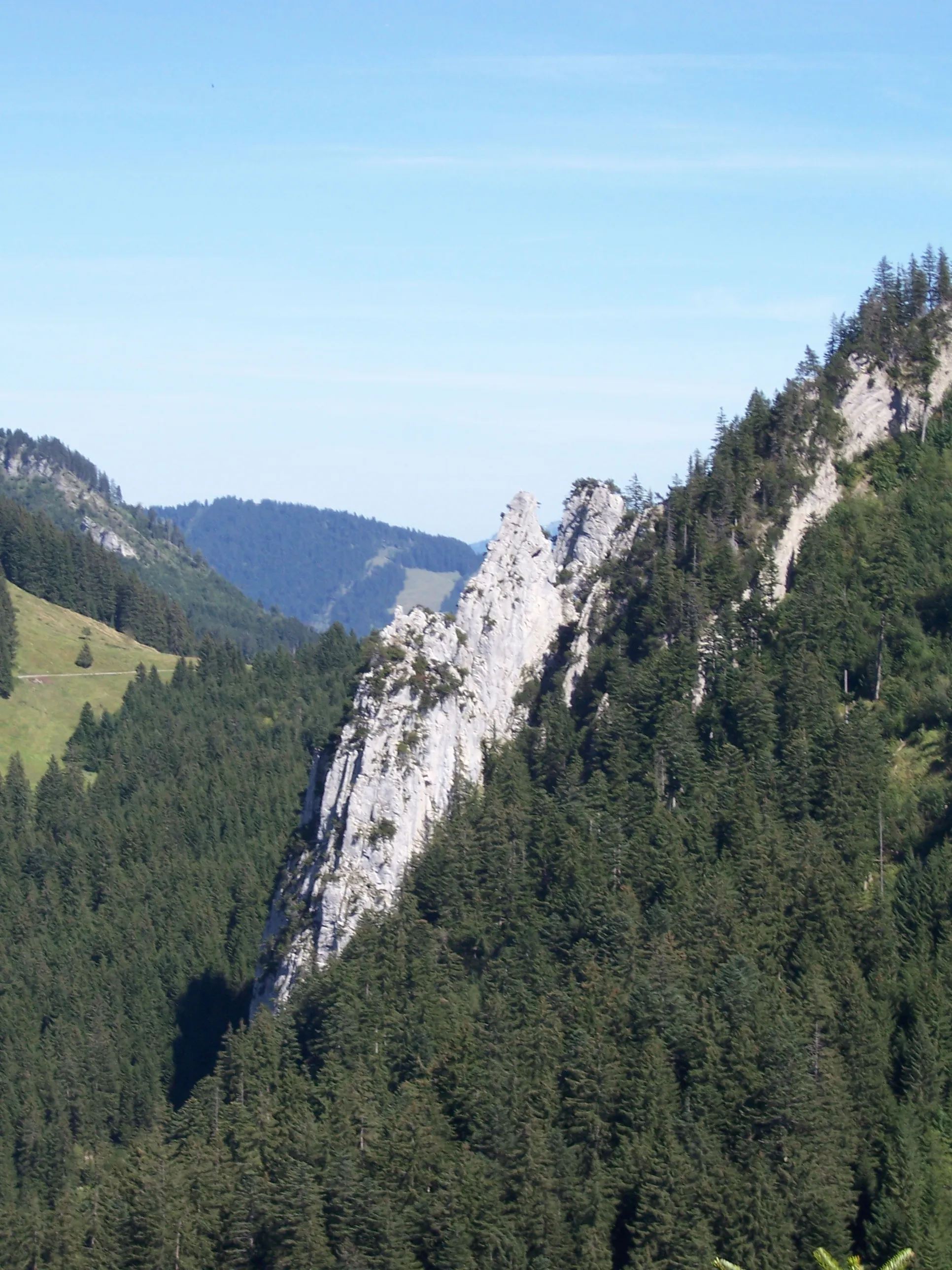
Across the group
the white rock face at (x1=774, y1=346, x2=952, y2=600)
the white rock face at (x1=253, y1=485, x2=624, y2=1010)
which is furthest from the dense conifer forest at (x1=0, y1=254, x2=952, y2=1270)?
the white rock face at (x1=253, y1=485, x2=624, y2=1010)

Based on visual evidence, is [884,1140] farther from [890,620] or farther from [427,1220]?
[890,620]

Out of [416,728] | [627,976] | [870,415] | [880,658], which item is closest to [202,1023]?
[416,728]

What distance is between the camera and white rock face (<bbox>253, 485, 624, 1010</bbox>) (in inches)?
4850

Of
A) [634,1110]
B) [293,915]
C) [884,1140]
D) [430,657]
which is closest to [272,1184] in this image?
[634,1110]

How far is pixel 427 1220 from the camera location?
80.2m

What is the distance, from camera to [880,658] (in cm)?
12144

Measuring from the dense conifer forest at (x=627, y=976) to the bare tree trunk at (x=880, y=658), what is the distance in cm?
62

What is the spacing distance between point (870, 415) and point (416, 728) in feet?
175

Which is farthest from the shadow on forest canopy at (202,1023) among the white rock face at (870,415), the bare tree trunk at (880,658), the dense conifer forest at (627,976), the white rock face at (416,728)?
the white rock face at (870,415)

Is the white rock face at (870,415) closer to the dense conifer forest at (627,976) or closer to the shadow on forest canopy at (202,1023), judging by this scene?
the dense conifer forest at (627,976)

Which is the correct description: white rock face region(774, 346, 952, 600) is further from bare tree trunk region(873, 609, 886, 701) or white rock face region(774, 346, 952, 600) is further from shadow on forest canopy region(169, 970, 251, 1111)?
shadow on forest canopy region(169, 970, 251, 1111)

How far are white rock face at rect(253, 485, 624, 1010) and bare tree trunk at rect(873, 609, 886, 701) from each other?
31198mm

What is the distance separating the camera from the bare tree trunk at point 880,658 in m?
120

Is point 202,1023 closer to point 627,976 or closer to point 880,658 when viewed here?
point 627,976
